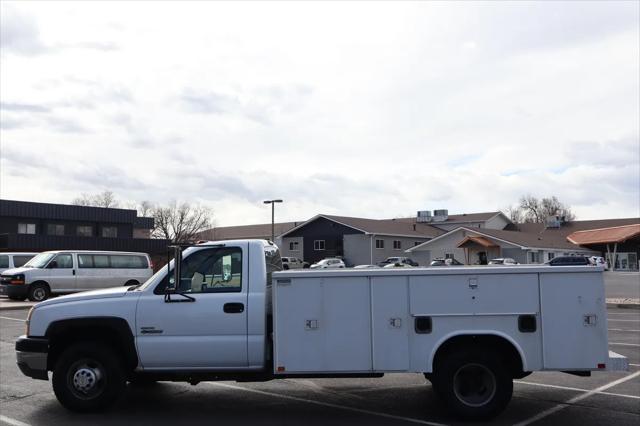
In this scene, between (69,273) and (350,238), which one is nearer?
(69,273)

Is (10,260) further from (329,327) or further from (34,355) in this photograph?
(329,327)

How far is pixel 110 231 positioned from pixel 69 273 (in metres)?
31.1

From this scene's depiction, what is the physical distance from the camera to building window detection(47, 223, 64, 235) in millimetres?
49719

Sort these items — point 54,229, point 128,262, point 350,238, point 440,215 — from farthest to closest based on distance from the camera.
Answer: point 440,215 < point 350,238 < point 54,229 < point 128,262

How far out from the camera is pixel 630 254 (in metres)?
62.2

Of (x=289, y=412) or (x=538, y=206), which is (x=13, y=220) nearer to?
(x=289, y=412)

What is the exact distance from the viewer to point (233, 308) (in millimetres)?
6832

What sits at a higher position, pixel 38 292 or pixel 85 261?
pixel 85 261

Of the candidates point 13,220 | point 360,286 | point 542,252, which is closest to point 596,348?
point 360,286

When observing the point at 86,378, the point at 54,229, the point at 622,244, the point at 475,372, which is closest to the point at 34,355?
the point at 86,378

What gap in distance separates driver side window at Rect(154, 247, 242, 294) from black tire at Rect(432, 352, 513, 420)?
2.45 meters

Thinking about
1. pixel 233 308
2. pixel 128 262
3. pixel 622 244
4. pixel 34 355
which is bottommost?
pixel 34 355

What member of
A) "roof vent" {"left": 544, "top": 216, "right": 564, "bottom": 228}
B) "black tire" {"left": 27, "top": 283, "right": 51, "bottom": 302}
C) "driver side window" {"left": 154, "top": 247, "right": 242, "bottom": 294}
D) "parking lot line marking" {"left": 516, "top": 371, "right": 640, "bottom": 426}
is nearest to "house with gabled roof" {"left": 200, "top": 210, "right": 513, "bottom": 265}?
"roof vent" {"left": 544, "top": 216, "right": 564, "bottom": 228}

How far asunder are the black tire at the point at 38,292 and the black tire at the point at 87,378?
17347mm
